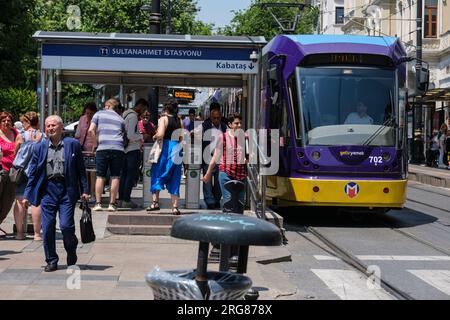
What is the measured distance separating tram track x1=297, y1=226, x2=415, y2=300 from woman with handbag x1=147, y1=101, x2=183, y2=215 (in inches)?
86.9

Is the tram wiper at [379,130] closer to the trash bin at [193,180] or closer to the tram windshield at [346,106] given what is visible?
the tram windshield at [346,106]

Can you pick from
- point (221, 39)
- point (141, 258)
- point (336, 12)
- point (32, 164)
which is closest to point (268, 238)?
point (32, 164)

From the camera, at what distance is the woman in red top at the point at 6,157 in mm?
11352

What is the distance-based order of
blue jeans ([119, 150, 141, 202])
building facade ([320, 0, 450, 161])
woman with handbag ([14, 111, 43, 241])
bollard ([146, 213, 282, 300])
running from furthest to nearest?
1. building facade ([320, 0, 450, 161])
2. blue jeans ([119, 150, 141, 202])
3. woman with handbag ([14, 111, 43, 241])
4. bollard ([146, 213, 282, 300])

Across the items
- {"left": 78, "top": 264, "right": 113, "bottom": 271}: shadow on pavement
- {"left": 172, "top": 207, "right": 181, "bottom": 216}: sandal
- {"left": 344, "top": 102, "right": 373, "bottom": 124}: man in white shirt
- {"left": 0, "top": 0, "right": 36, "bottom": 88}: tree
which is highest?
{"left": 0, "top": 0, "right": 36, "bottom": 88}: tree

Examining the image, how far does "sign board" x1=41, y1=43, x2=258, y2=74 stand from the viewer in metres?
13.3

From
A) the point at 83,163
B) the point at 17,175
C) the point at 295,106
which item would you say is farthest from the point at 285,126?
the point at 83,163

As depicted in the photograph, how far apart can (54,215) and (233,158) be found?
344 centimetres

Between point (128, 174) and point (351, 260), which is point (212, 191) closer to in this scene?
point (128, 174)

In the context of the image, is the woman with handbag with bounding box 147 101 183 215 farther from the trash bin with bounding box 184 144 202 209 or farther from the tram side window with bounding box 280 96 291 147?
the tram side window with bounding box 280 96 291 147

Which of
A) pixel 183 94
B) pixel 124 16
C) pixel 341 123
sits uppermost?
pixel 124 16

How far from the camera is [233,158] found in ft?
38.4

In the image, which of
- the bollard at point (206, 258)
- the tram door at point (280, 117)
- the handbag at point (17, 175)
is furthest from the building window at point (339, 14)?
the bollard at point (206, 258)

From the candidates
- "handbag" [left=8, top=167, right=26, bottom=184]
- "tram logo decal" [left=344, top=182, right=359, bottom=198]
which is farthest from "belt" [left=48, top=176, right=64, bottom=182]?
"tram logo decal" [left=344, top=182, right=359, bottom=198]
